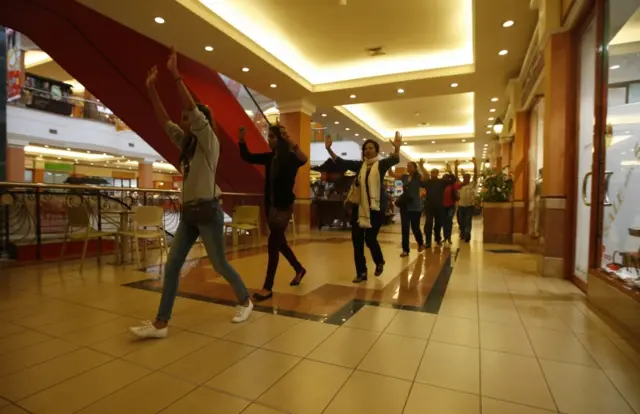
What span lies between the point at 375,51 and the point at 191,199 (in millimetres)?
6116

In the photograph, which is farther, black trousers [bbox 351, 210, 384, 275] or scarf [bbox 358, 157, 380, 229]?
black trousers [bbox 351, 210, 384, 275]

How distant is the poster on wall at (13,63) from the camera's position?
39.0ft

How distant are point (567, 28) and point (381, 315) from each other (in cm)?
408

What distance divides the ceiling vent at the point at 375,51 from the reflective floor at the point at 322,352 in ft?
17.2

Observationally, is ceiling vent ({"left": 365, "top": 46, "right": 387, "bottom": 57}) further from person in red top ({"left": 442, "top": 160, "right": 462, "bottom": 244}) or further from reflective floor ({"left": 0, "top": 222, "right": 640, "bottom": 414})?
reflective floor ({"left": 0, "top": 222, "right": 640, "bottom": 414})

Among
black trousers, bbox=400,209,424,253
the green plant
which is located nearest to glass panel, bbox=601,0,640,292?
black trousers, bbox=400,209,424,253

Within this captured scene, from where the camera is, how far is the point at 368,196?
3646 mm

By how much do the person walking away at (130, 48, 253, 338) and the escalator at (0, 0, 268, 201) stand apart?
1.87 m

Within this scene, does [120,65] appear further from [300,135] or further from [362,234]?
[362,234]

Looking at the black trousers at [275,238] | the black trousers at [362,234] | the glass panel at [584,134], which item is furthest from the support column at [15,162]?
the glass panel at [584,134]

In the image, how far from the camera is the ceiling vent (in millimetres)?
7030

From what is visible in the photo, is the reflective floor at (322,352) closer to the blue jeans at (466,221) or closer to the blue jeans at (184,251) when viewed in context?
the blue jeans at (184,251)

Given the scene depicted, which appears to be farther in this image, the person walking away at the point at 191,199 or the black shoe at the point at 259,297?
the black shoe at the point at 259,297

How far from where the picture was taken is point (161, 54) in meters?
6.41
